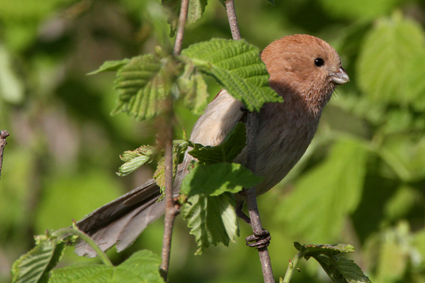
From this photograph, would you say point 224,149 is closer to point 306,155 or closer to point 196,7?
point 196,7

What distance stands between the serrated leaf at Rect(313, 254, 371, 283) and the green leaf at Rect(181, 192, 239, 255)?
20.2 inches

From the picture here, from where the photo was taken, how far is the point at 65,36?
5.05 m

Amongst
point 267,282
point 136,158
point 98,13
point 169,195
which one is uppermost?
point 98,13

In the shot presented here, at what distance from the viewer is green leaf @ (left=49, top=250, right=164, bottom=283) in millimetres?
1510

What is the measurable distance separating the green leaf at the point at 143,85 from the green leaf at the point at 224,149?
0.46 meters

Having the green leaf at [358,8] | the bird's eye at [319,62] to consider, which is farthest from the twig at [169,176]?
the green leaf at [358,8]

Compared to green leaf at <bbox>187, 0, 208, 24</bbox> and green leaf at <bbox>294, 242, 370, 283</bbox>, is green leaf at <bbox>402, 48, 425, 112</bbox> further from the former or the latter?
green leaf at <bbox>187, 0, 208, 24</bbox>

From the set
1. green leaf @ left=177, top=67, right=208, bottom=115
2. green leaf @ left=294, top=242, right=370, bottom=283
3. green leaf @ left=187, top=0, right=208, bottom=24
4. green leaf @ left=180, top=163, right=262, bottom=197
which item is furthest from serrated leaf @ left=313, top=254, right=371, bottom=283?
green leaf @ left=187, top=0, right=208, bottom=24

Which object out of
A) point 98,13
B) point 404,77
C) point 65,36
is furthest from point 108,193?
point 404,77

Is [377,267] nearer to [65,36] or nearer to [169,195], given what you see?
[169,195]

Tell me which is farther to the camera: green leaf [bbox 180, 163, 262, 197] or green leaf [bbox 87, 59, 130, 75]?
green leaf [bbox 180, 163, 262, 197]

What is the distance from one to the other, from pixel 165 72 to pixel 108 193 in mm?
3496

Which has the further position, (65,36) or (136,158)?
(65,36)

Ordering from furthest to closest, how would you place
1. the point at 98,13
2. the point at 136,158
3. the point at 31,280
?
the point at 98,13 < the point at 136,158 < the point at 31,280
